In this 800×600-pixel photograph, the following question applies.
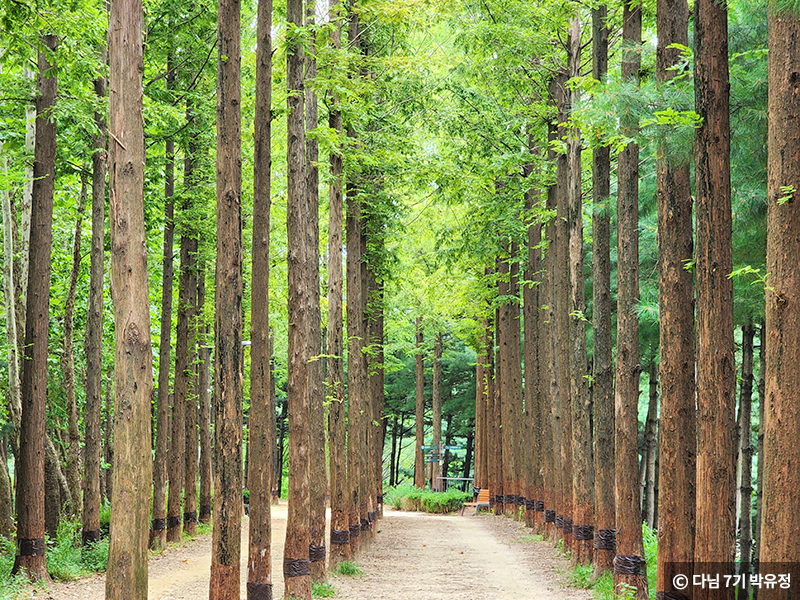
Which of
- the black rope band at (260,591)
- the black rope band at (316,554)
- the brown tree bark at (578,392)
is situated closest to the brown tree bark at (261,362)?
the black rope band at (260,591)

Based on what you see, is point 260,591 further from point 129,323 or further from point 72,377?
point 72,377

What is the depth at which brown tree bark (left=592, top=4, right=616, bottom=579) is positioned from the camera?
12.1 metres

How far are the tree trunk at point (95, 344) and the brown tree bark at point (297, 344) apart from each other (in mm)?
4760

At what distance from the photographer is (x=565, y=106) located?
15398 mm

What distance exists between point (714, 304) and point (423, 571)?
31.8ft

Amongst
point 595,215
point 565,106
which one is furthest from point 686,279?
point 565,106

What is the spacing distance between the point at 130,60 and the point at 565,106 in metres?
10.8

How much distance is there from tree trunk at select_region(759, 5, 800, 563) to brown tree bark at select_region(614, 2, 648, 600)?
4.08 meters

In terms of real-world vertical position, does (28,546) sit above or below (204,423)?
below

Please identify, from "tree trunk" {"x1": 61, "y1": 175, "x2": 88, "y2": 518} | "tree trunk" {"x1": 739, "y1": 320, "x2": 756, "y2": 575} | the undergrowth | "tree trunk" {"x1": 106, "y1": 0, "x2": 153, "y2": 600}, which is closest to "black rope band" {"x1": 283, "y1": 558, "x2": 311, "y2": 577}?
"tree trunk" {"x1": 106, "y1": 0, "x2": 153, "y2": 600}

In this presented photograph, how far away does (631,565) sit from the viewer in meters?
10.6

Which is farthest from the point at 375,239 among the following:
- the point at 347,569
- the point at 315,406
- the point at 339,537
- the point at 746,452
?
the point at 746,452

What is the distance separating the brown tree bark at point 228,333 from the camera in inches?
333

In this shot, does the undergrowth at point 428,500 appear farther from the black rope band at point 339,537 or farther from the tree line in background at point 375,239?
the black rope band at point 339,537
